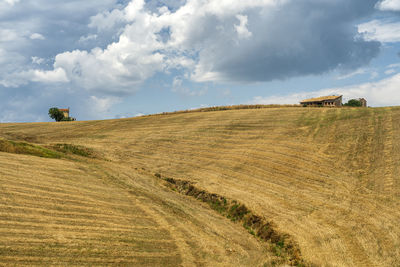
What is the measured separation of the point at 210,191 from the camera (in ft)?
94.6

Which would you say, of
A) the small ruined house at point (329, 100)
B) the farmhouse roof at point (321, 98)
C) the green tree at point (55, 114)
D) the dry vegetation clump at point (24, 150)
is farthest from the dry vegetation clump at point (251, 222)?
the farmhouse roof at point (321, 98)

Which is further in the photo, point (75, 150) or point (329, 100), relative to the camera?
point (329, 100)

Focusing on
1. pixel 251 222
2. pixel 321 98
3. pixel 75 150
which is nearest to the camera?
pixel 251 222

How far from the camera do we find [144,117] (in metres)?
67.5

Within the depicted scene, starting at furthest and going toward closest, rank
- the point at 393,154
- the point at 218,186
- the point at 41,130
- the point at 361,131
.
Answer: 1. the point at 41,130
2. the point at 361,131
3. the point at 393,154
4. the point at 218,186

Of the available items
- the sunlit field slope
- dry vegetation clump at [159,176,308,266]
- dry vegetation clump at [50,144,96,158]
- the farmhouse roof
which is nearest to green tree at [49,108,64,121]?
the sunlit field slope

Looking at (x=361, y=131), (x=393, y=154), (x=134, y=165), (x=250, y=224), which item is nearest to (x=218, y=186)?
(x=250, y=224)

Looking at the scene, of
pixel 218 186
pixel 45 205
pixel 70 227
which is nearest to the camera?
pixel 70 227

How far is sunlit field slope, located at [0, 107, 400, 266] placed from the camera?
54.3 ft

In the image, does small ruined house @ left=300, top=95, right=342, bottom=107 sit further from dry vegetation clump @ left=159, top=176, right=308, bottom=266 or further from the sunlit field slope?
dry vegetation clump @ left=159, top=176, right=308, bottom=266

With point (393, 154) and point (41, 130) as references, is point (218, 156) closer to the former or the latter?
point (393, 154)

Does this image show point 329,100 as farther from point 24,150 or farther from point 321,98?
point 24,150

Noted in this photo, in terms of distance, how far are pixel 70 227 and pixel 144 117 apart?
51.3 m

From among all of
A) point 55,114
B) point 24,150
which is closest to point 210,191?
point 24,150
